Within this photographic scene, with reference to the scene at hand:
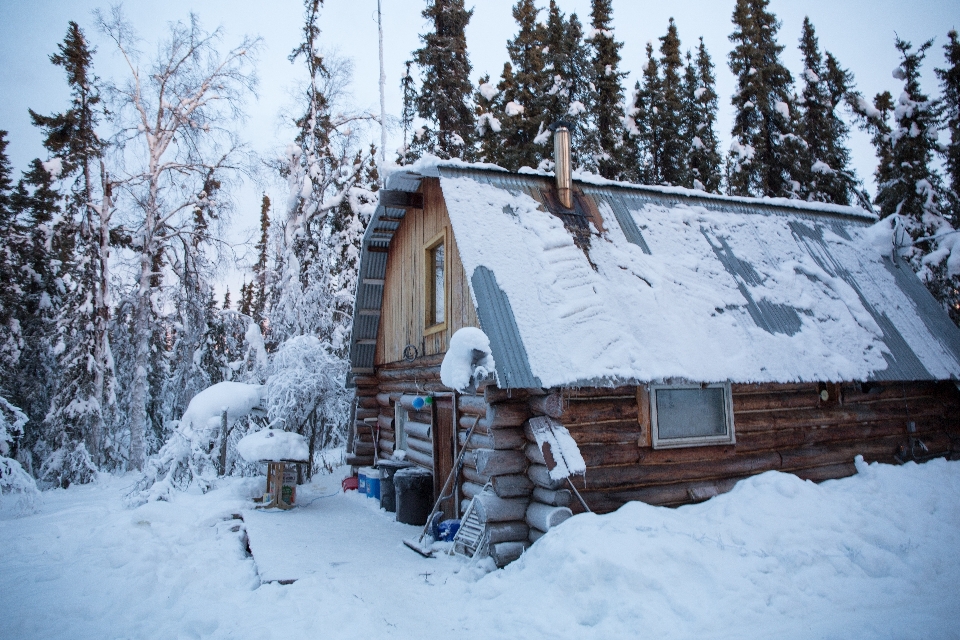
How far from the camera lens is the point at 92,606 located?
5.70 metres

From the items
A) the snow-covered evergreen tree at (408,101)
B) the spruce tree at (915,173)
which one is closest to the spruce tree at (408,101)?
the snow-covered evergreen tree at (408,101)

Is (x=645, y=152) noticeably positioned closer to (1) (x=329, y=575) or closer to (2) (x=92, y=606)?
(1) (x=329, y=575)

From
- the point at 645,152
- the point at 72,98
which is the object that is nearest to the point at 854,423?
the point at 645,152

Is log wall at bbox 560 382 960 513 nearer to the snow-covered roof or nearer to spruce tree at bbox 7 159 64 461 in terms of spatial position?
the snow-covered roof

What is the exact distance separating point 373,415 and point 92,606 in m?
8.18

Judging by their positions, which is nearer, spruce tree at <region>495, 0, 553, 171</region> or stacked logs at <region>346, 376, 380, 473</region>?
stacked logs at <region>346, 376, 380, 473</region>

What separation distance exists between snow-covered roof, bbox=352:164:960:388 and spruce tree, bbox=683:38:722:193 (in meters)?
13.0

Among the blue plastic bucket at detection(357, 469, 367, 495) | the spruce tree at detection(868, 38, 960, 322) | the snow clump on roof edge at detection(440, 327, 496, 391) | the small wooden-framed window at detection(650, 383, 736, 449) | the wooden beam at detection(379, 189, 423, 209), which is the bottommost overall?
the blue plastic bucket at detection(357, 469, 367, 495)

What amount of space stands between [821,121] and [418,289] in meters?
19.7

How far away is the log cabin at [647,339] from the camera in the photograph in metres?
7.02

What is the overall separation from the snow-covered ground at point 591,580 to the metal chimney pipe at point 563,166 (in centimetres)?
491

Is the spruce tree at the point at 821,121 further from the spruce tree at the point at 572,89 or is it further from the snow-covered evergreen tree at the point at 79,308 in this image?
the snow-covered evergreen tree at the point at 79,308

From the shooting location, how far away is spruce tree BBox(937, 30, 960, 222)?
16.9m

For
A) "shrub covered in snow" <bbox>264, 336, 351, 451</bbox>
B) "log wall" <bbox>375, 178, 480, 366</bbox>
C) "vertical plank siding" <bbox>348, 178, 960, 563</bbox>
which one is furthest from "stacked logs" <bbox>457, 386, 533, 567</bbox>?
"shrub covered in snow" <bbox>264, 336, 351, 451</bbox>
